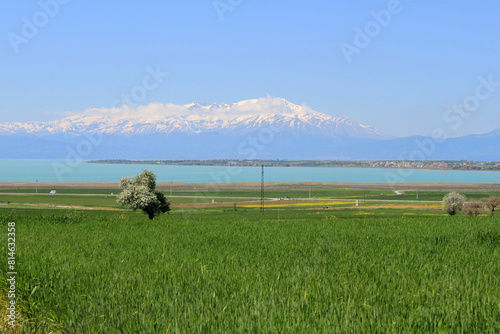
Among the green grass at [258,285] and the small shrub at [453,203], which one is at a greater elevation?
Answer: the green grass at [258,285]

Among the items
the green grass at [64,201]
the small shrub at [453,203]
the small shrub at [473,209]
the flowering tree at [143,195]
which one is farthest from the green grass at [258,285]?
the green grass at [64,201]

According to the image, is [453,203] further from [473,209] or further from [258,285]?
[258,285]

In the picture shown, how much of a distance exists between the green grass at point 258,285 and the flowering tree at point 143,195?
98.5 feet

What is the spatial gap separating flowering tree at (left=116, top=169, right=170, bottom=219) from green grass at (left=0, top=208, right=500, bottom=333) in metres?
30.0

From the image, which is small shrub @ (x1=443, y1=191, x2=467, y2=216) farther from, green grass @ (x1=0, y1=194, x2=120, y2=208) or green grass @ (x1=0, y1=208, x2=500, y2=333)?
green grass @ (x1=0, y1=208, x2=500, y2=333)

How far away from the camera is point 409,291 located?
9047 mm

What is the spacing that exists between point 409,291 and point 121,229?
49.6 ft

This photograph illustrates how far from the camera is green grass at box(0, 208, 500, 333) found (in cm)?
708

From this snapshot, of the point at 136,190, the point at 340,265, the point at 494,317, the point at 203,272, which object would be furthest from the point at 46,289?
the point at 136,190

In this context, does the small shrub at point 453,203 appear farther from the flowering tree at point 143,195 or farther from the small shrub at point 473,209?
the flowering tree at point 143,195

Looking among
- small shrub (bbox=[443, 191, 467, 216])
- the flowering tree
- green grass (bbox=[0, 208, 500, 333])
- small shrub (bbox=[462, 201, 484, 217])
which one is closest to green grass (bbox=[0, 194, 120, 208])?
the flowering tree

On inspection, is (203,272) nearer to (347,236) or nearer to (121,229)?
(347,236)

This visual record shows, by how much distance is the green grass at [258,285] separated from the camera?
23.2 feet

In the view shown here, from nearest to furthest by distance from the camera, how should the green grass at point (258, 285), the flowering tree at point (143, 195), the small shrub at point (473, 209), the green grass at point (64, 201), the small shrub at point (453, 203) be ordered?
the green grass at point (258, 285), the flowering tree at point (143, 195), the small shrub at point (473, 209), the small shrub at point (453, 203), the green grass at point (64, 201)
